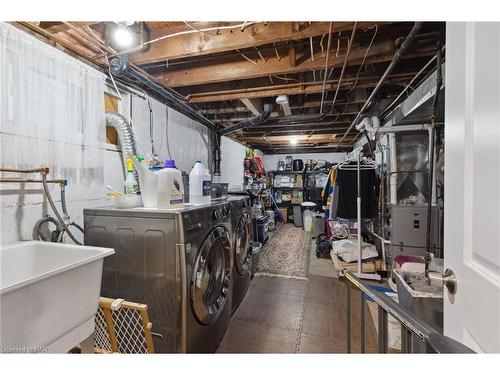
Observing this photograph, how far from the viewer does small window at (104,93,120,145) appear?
5.59 ft

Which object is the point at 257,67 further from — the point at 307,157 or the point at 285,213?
the point at 307,157

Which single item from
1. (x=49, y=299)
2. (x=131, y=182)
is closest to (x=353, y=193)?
(x=131, y=182)

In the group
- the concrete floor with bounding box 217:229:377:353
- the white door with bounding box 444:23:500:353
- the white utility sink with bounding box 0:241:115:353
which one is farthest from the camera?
the concrete floor with bounding box 217:229:377:353

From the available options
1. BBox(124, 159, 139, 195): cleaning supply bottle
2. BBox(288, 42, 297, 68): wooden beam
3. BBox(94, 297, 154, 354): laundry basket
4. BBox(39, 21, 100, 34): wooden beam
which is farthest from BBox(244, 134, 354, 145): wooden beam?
BBox(94, 297, 154, 354): laundry basket

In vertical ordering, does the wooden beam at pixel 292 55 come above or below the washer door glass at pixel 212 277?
above

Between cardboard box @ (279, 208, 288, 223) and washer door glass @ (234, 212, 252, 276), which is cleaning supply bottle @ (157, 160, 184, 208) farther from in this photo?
cardboard box @ (279, 208, 288, 223)

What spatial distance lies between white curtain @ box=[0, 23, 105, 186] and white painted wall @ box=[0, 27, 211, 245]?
0.03m

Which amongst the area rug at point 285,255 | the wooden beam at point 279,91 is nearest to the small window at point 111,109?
the wooden beam at point 279,91

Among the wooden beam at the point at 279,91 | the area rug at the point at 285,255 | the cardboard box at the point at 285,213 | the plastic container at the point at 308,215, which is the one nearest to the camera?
the wooden beam at the point at 279,91

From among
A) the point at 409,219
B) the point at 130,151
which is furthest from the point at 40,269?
the point at 409,219

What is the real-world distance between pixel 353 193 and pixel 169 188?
2618mm

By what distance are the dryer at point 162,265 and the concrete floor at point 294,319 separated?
0.50 meters

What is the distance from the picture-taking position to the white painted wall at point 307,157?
22.2ft

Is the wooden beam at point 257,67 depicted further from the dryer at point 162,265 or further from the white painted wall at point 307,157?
the white painted wall at point 307,157
